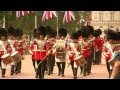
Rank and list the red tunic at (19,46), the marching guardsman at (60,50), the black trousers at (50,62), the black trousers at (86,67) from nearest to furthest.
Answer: the marching guardsman at (60,50), the red tunic at (19,46), the black trousers at (86,67), the black trousers at (50,62)

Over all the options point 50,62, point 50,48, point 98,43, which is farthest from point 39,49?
point 98,43

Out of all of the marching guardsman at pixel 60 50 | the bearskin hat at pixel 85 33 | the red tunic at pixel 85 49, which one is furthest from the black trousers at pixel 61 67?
the bearskin hat at pixel 85 33

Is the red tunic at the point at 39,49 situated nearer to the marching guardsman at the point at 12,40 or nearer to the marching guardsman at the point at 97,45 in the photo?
the marching guardsman at the point at 12,40

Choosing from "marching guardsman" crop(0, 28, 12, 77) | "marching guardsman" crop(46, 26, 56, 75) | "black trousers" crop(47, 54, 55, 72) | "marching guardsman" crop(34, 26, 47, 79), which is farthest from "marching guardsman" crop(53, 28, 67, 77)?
"marching guardsman" crop(0, 28, 12, 77)

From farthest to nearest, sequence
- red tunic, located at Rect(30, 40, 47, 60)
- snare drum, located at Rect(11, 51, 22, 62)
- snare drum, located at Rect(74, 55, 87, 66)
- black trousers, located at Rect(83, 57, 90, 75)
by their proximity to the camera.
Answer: black trousers, located at Rect(83, 57, 90, 75) < snare drum, located at Rect(11, 51, 22, 62) < snare drum, located at Rect(74, 55, 87, 66) < red tunic, located at Rect(30, 40, 47, 60)

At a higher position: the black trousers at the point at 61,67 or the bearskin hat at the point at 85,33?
the bearskin hat at the point at 85,33

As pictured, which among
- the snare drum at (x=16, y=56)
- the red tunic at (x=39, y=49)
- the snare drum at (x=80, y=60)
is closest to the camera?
the red tunic at (x=39, y=49)

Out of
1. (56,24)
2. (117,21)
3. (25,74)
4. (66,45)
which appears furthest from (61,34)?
(117,21)

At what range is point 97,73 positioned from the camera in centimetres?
1270

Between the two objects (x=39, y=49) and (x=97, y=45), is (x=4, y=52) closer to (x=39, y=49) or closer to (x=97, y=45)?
(x=39, y=49)

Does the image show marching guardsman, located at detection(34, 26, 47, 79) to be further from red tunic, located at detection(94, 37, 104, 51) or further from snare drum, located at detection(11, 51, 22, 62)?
red tunic, located at detection(94, 37, 104, 51)
